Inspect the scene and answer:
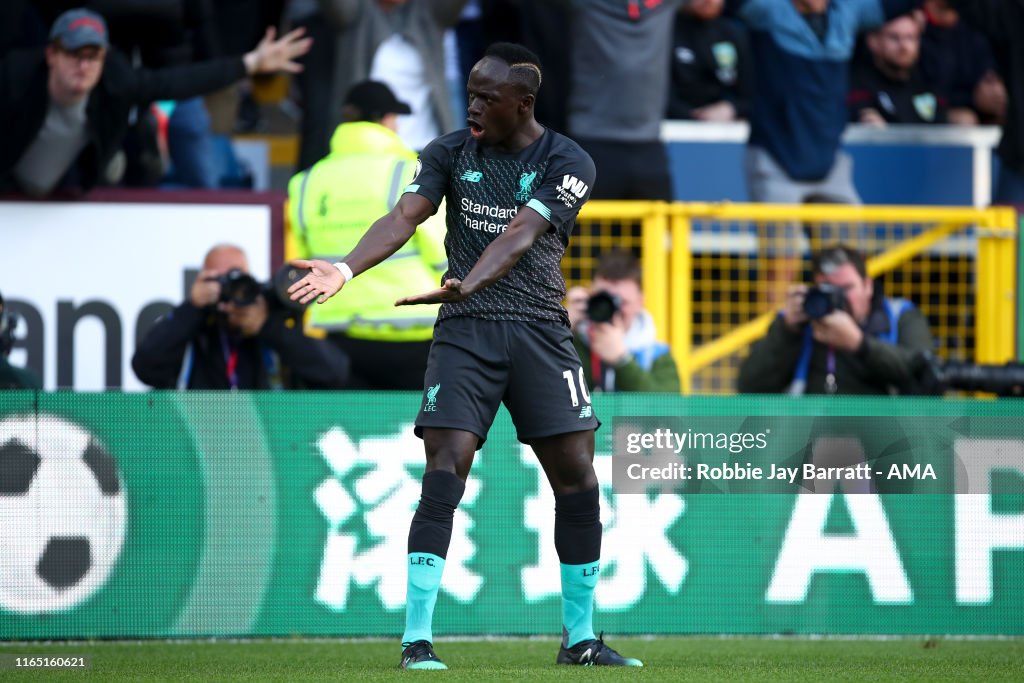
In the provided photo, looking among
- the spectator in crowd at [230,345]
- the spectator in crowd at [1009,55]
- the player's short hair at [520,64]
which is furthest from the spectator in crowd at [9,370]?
the spectator in crowd at [1009,55]

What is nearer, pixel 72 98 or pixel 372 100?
pixel 372 100

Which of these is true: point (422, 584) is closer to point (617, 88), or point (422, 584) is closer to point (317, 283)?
point (317, 283)

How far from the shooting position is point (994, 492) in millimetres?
8031

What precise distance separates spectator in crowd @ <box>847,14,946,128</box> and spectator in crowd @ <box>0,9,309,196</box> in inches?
177

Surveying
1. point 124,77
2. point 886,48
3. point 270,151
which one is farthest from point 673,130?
point 124,77

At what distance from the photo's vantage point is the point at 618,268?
902 centimetres

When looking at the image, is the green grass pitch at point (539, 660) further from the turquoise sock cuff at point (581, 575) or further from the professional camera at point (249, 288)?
the professional camera at point (249, 288)

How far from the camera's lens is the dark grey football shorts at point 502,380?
6.18 metres

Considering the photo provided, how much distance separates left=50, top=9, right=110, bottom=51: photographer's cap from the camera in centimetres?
884

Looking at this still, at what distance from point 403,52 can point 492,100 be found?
3.96 m

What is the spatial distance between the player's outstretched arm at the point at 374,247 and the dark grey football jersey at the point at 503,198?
0.21 feet

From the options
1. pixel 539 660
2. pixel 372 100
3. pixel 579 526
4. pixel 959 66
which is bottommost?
pixel 539 660

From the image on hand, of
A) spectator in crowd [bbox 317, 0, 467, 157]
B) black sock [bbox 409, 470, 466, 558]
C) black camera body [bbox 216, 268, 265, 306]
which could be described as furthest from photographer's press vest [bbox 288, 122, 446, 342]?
black sock [bbox 409, 470, 466, 558]

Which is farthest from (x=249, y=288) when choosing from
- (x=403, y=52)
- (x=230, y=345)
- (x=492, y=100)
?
(x=492, y=100)
